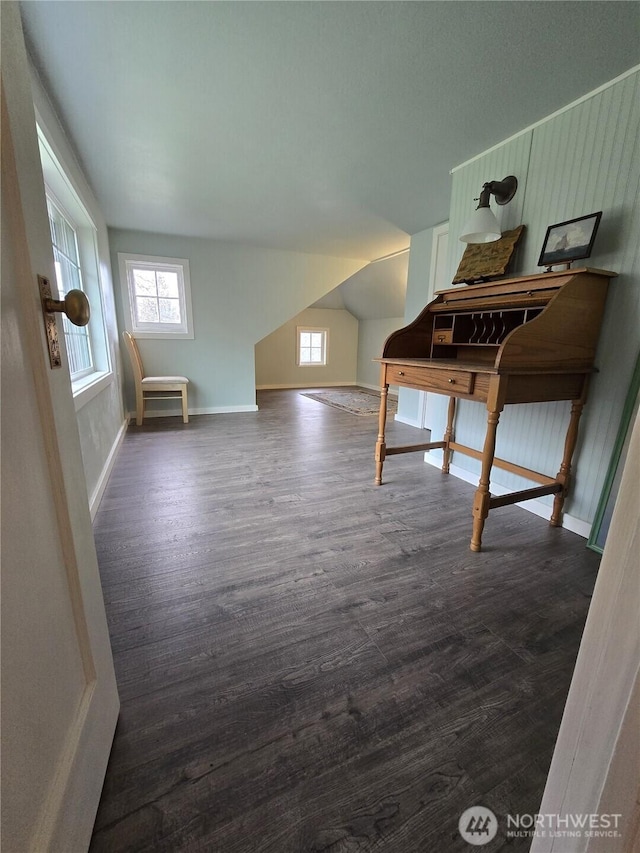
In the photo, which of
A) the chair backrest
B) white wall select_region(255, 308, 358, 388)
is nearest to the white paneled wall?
the chair backrest

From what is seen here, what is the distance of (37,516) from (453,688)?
119 cm

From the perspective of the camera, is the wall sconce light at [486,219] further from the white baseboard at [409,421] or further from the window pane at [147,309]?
the window pane at [147,309]

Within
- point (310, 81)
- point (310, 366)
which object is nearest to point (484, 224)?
point (310, 81)

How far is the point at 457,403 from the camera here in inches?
106

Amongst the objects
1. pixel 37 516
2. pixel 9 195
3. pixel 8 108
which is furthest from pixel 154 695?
pixel 8 108

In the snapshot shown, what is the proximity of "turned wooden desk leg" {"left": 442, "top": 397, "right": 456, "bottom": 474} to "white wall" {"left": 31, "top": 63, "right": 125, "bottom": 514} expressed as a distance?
2356 millimetres

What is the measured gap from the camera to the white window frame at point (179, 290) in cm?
424

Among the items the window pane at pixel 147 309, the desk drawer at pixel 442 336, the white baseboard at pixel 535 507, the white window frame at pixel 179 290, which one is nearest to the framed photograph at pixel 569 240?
the desk drawer at pixel 442 336

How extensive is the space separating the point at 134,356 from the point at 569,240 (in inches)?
165

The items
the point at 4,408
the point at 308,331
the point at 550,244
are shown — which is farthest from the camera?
the point at 308,331

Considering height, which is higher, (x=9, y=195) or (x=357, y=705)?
(x=9, y=195)

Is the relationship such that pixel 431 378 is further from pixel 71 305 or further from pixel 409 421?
pixel 409 421

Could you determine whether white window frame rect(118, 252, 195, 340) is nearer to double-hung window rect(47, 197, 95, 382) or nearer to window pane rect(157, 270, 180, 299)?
window pane rect(157, 270, 180, 299)

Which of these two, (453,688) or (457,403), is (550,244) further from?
(453,688)
